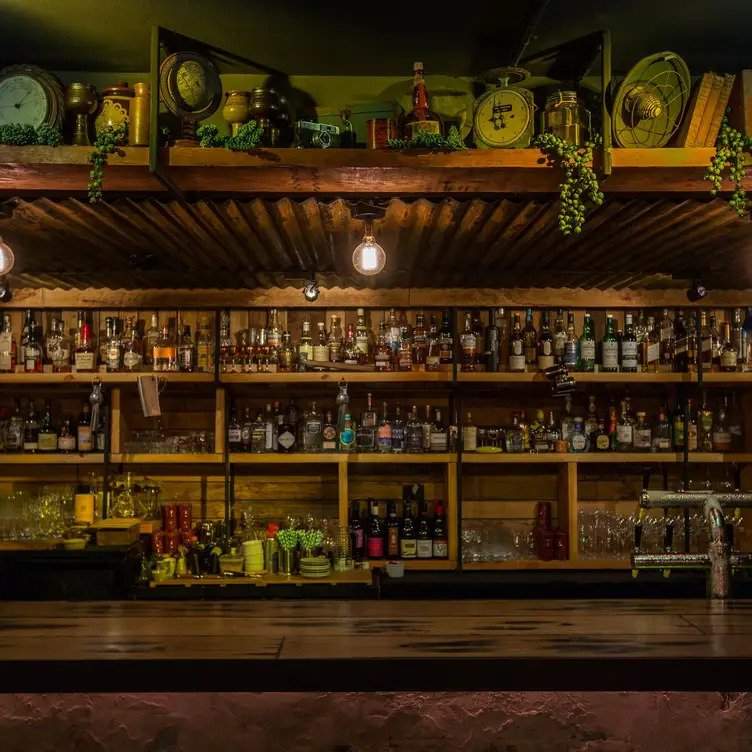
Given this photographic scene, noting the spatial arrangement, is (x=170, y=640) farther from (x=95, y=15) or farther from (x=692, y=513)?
(x=692, y=513)

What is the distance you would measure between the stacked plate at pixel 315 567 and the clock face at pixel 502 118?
2383 mm

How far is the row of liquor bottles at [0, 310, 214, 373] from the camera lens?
15.2ft

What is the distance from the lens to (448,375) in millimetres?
4500

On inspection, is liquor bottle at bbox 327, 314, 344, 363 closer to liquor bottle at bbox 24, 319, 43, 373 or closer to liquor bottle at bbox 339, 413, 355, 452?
liquor bottle at bbox 339, 413, 355, 452

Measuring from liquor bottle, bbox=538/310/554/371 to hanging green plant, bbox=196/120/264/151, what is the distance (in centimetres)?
226

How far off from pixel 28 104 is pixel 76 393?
2.02 metres

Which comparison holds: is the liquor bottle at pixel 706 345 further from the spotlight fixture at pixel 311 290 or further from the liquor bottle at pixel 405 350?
the spotlight fixture at pixel 311 290

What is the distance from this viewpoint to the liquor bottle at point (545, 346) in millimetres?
4621

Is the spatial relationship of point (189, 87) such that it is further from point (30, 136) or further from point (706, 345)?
point (706, 345)

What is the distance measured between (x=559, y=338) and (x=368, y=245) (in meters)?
1.83

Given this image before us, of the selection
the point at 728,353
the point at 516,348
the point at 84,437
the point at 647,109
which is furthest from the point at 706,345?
the point at 84,437

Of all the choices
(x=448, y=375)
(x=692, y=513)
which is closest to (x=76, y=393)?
(x=448, y=375)


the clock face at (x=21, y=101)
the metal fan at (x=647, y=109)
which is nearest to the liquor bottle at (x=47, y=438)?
the clock face at (x=21, y=101)

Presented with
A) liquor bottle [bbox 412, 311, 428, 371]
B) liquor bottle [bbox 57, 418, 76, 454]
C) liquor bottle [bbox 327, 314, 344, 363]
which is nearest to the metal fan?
liquor bottle [bbox 412, 311, 428, 371]
